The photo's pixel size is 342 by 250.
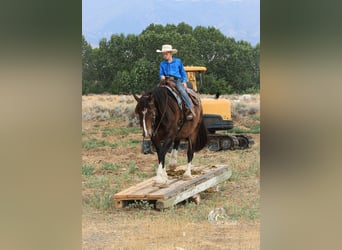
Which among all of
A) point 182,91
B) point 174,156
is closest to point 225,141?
point 174,156

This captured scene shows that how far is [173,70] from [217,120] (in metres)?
0.52

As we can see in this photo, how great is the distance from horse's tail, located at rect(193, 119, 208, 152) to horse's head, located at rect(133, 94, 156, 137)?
15.2 inches

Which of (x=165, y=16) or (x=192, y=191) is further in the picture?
(x=192, y=191)

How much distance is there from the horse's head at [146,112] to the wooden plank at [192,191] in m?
0.52

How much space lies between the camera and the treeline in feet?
13.6

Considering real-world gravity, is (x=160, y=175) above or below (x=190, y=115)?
below

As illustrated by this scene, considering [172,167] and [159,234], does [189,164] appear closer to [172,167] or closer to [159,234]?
[172,167]

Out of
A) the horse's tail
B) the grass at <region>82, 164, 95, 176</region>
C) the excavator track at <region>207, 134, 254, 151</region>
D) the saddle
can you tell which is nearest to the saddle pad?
the saddle

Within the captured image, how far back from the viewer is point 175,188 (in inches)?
164
